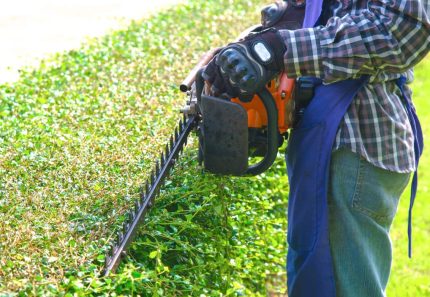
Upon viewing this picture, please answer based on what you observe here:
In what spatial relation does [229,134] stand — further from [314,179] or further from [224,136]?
[314,179]

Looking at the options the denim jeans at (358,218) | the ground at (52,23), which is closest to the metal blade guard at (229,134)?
the denim jeans at (358,218)

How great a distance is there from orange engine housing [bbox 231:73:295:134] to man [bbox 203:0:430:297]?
0.25ft

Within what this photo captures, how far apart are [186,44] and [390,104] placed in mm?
3550

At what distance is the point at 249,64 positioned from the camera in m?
3.26

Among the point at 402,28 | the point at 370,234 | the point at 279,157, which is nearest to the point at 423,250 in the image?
the point at 279,157

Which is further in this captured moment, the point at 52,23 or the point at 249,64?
the point at 52,23

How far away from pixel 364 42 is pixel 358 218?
67 cm

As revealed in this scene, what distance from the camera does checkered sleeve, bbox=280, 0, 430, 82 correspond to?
321cm

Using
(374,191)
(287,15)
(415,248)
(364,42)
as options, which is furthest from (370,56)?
(415,248)

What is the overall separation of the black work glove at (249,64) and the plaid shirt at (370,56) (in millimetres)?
46

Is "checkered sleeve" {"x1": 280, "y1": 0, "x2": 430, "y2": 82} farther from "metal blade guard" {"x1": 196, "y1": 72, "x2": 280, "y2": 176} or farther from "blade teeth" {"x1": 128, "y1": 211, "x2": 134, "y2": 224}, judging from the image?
"blade teeth" {"x1": 128, "y1": 211, "x2": 134, "y2": 224}

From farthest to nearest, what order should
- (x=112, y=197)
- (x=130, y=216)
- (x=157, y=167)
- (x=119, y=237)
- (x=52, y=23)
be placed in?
(x=52, y=23) < (x=157, y=167) < (x=112, y=197) < (x=130, y=216) < (x=119, y=237)

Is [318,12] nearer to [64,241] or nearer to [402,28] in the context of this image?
A: [402,28]

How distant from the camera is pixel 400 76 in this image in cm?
354
